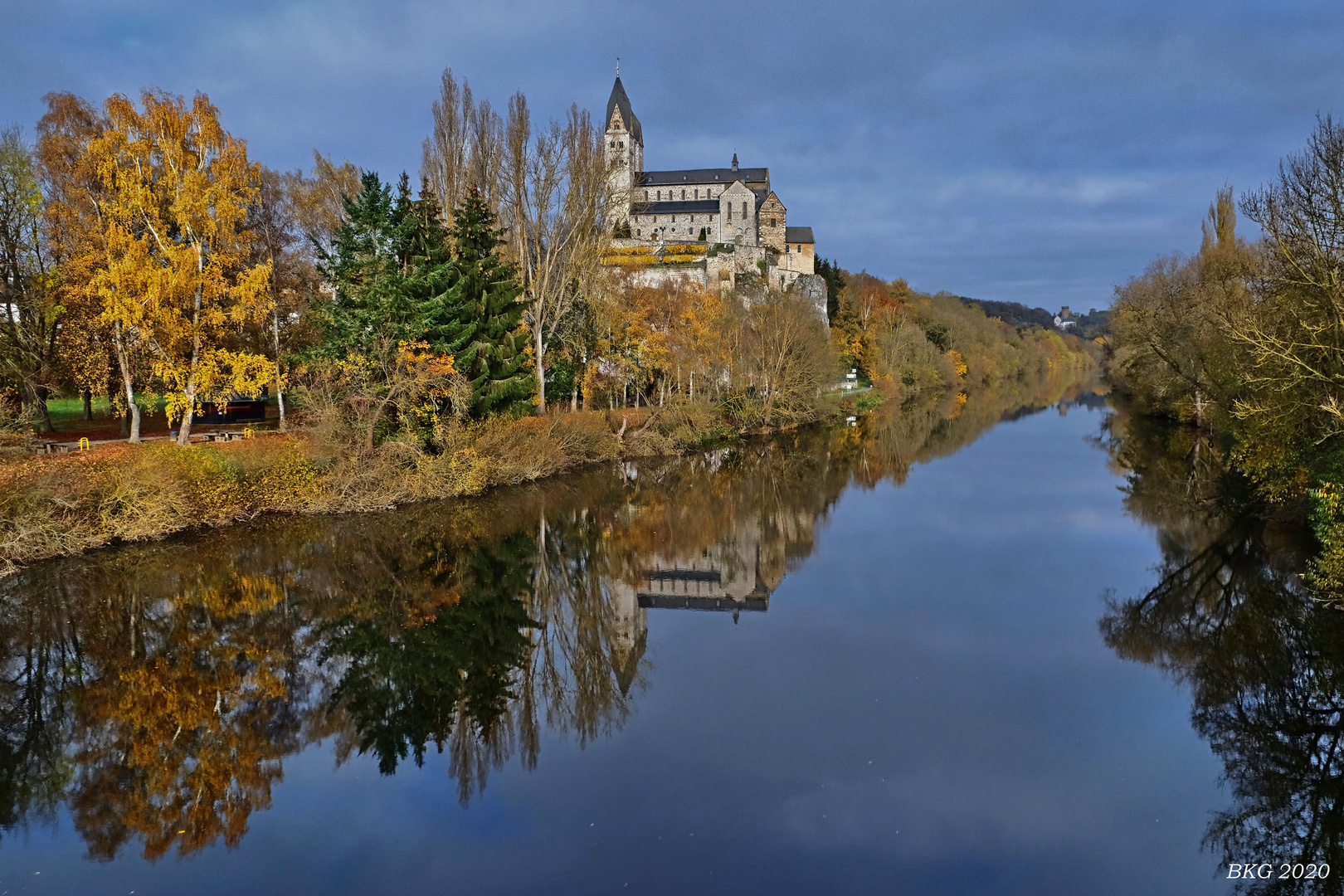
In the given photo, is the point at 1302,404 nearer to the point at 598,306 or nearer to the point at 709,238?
the point at 598,306

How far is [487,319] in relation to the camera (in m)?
22.6

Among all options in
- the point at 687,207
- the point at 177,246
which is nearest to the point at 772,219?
the point at 687,207

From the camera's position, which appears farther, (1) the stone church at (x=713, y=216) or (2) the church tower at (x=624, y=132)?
(2) the church tower at (x=624, y=132)

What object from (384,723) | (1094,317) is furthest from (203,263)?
(1094,317)

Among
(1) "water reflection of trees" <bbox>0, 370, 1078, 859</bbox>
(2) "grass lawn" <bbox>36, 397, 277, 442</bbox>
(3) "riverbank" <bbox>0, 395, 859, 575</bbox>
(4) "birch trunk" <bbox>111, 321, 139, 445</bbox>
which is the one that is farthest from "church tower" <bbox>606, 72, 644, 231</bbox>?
(1) "water reflection of trees" <bbox>0, 370, 1078, 859</bbox>

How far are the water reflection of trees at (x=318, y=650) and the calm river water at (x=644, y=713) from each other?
0.05 m

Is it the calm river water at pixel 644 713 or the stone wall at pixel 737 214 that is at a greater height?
the stone wall at pixel 737 214

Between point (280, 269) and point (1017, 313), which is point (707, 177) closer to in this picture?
point (280, 269)

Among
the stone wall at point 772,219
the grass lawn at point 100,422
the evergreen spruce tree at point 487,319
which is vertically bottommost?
the grass lawn at point 100,422

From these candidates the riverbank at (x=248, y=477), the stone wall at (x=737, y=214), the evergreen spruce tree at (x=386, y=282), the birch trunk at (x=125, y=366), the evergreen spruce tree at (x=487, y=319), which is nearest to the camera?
the riverbank at (x=248, y=477)

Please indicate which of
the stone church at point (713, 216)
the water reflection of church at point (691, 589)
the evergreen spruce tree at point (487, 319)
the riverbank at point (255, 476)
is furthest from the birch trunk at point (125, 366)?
the stone church at point (713, 216)

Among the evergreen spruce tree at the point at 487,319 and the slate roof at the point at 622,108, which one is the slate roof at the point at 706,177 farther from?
the evergreen spruce tree at the point at 487,319

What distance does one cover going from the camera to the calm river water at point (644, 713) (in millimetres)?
6410

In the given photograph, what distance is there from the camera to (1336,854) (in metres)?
6.29
